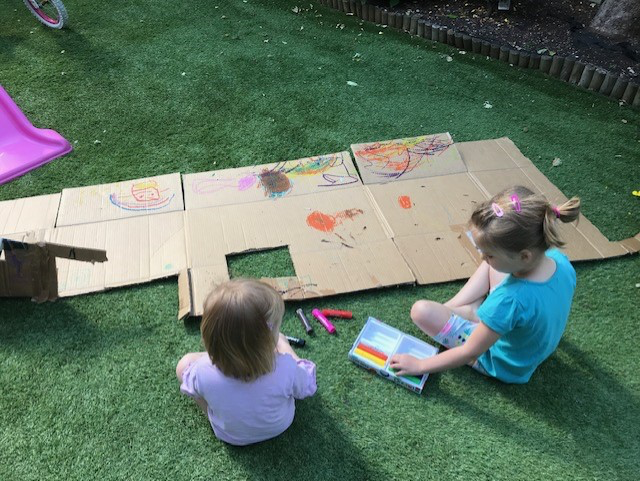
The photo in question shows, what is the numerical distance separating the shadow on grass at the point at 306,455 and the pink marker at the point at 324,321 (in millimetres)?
406

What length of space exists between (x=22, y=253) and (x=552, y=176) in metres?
2.86

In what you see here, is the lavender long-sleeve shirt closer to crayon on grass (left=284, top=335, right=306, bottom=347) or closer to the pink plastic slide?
crayon on grass (left=284, top=335, right=306, bottom=347)

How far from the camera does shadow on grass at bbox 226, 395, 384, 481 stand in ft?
5.59

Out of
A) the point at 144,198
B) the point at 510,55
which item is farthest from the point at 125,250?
the point at 510,55

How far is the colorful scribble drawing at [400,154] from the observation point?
298 cm

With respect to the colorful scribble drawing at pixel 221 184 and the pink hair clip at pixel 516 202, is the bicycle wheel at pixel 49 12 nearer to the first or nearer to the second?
the colorful scribble drawing at pixel 221 184

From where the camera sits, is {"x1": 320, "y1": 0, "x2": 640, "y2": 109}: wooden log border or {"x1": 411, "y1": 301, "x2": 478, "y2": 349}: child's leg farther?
{"x1": 320, "y1": 0, "x2": 640, "y2": 109}: wooden log border

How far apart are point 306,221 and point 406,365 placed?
1011 millimetres

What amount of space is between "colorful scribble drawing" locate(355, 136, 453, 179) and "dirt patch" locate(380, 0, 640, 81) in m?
1.73

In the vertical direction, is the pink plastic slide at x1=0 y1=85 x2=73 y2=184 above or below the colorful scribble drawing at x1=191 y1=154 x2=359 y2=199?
below

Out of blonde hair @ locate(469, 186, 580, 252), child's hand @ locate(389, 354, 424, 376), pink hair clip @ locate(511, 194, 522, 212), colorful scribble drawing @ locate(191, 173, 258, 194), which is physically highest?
pink hair clip @ locate(511, 194, 522, 212)

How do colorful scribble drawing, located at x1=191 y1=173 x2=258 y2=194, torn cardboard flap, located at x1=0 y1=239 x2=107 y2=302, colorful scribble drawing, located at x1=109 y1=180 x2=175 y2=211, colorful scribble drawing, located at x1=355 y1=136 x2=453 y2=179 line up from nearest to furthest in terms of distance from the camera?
torn cardboard flap, located at x1=0 y1=239 x2=107 y2=302
colorful scribble drawing, located at x1=109 y1=180 x2=175 y2=211
colorful scribble drawing, located at x1=191 y1=173 x2=258 y2=194
colorful scribble drawing, located at x1=355 y1=136 x2=453 y2=179

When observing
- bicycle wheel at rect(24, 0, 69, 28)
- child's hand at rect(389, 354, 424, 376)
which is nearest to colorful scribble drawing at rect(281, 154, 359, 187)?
child's hand at rect(389, 354, 424, 376)

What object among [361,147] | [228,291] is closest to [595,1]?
[361,147]
